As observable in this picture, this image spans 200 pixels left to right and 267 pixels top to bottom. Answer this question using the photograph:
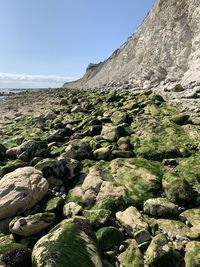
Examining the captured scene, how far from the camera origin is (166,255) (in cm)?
583

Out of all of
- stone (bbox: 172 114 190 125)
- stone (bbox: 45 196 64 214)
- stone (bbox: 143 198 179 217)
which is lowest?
stone (bbox: 45 196 64 214)

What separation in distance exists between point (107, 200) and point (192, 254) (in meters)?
2.73

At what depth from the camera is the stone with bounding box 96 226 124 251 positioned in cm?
648

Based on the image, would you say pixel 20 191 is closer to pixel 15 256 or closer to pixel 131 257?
pixel 15 256

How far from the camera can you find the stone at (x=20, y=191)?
7859mm

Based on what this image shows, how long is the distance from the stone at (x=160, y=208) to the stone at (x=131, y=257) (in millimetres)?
1235

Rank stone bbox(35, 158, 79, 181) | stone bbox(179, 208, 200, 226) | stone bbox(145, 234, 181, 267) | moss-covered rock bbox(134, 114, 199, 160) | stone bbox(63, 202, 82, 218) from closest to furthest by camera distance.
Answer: stone bbox(145, 234, 181, 267)
stone bbox(179, 208, 200, 226)
stone bbox(63, 202, 82, 218)
stone bbox(35, 158, 79, 181)
moss-covered rock bbox(134, 114, 199, 160)

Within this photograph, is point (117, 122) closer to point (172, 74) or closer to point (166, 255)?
point (166, 255)

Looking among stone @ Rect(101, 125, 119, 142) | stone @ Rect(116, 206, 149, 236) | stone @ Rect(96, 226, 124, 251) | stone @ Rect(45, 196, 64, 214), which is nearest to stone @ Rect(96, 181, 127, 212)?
stone @ Rect(116, 206, 149, 236)

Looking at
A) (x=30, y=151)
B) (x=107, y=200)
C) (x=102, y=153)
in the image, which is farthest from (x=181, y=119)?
(x=107, y=200)

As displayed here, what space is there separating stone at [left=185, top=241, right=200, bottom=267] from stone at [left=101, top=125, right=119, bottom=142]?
721 cm

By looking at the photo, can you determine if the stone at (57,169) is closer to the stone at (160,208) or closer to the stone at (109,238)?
the stone at (160,208)

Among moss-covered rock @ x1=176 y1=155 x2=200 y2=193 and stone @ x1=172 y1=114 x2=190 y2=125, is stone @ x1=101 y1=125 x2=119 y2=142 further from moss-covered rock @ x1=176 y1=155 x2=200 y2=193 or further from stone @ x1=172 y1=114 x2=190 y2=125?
moss-covered rock @ x1=176 y1=155 x2=200 y2=193

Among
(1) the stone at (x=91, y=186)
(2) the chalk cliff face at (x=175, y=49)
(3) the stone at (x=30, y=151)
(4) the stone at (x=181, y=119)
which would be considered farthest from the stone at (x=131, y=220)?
(2) the chalk cliff face at (x=175, y=49)
